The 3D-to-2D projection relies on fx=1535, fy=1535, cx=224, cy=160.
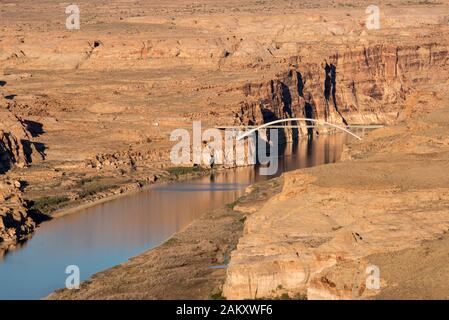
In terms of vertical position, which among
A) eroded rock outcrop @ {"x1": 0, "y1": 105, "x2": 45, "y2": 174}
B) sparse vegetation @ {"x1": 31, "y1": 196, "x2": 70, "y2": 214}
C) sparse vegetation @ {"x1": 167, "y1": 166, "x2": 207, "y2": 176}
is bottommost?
sparse vegetation @ {"x1": 167, "y1": 166, "x2": 207, "y2": 176}

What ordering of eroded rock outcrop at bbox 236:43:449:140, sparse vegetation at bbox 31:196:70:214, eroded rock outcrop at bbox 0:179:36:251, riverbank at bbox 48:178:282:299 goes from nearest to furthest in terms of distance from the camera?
1. riverbank at bbox 48:178:282:299
2. eroded rock outcrop at bbox 0:179:36:251
3. sparse vegetation at bbox 31:196:70:214
4. eroded rock outcrop at bbox 236:43:449:140

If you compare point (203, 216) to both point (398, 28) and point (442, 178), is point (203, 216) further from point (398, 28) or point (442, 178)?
point (398, 28)

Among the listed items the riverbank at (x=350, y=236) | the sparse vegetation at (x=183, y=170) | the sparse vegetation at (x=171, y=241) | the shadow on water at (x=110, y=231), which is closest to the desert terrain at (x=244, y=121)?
the riverbank at (x=350, y=236)

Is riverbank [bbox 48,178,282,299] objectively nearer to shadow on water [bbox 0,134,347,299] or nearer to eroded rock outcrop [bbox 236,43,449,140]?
shadow on water [bbox 0,134,347,299]

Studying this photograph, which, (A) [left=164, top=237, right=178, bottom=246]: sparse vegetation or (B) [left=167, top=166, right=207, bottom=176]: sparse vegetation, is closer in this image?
(A) [left=164, top=237, right=178, bottom=246]: sparse vegetation

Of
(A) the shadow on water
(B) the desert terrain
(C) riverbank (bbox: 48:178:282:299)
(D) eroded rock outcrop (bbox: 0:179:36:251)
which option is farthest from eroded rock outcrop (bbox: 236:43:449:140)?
(C) riverbank (bbox: 48:178:282:299)

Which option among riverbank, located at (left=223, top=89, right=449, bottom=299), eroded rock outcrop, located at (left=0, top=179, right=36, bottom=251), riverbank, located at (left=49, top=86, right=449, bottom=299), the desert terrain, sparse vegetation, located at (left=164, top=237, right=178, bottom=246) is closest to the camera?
riverbank, located at (left=223, top=89, right=449, bottom=299)

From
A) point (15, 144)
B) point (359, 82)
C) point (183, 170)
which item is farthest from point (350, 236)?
point (359, 82)

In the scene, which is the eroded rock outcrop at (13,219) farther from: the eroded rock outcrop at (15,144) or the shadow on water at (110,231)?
the eroded rock outcrop at (15,144)

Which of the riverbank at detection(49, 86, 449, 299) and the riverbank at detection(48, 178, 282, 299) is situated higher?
the riverbank at detection(49, 86, 449, 299)
